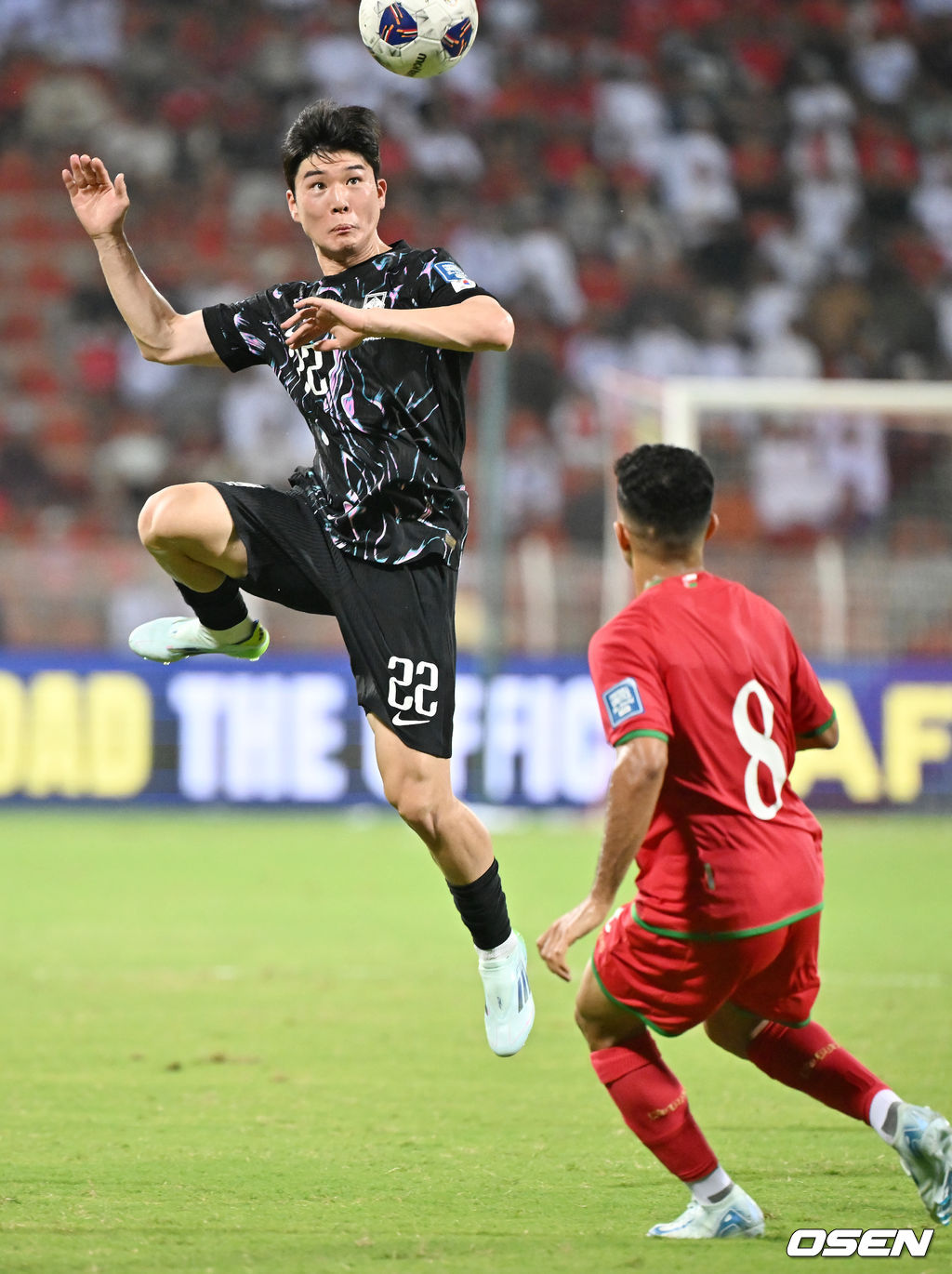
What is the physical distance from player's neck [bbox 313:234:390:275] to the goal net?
7288mm

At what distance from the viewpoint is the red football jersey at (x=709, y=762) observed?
3406 mm

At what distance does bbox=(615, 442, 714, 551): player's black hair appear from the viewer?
11.5 ft

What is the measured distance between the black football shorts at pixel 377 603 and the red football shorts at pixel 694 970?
121 centimetres

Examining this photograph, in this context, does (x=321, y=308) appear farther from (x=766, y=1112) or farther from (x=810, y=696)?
(x=766, y=1112)

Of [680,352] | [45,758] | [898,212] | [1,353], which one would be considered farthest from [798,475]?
[1,353]

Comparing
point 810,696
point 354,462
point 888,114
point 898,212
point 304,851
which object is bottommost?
point 304,851

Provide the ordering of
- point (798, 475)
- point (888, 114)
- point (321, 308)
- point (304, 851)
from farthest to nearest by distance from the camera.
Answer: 1. point (888, 114)
2. point (798, 475)
3. point (304, 851)
4. point (321, 308)

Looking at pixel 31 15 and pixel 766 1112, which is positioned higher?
pixel 31 15

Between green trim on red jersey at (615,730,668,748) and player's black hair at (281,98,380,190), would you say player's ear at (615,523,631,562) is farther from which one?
player's black hair at (281,98,380,190)

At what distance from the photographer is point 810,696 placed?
3596 millimetres

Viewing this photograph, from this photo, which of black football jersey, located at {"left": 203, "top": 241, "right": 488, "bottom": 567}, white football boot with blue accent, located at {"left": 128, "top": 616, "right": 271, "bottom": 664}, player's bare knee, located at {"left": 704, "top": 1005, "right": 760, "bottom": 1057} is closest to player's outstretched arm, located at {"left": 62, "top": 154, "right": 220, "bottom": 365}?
black football jersey, located at {"left": 203, "top": 241, "right": 488, "bottom": 567}

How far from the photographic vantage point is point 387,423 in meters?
4.66

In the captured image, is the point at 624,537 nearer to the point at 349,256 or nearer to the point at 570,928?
the point at 570,928

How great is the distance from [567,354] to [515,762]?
512cm
